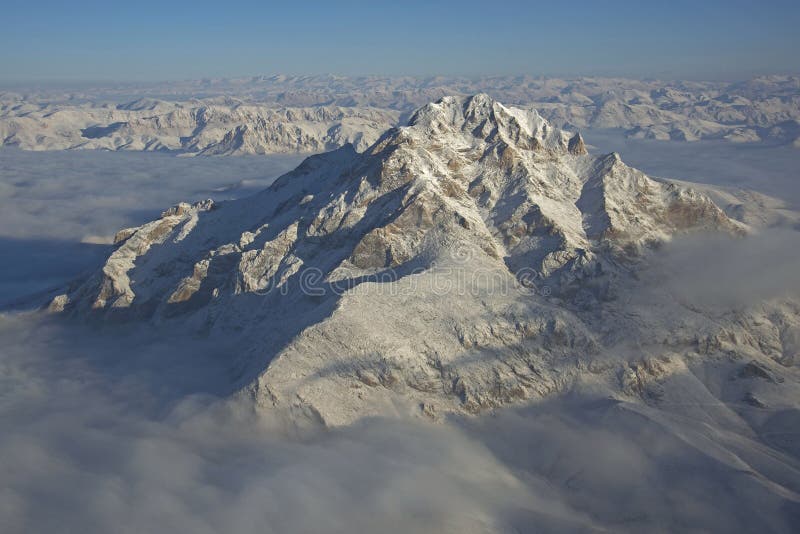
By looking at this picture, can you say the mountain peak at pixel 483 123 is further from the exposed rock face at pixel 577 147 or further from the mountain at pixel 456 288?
the exposed rock face at pixel 577 147

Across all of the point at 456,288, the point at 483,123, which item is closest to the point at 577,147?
the point at 483,123

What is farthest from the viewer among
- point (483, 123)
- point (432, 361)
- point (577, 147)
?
point (577, 147)

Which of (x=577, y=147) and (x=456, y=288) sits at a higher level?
(x=577, y=147)

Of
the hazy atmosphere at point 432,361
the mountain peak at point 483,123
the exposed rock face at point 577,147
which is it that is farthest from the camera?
the exposed rock face at point 577,147

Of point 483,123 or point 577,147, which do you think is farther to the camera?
point 577,147

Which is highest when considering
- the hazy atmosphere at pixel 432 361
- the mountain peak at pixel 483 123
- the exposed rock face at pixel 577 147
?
the mountain peak at pixel 483 123

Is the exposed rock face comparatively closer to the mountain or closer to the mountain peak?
the mountain

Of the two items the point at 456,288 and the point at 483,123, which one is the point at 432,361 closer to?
the point at 456,288

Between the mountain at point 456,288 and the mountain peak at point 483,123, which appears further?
the mountain peak at point 483,123

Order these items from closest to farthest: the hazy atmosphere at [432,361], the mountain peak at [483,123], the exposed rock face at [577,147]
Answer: the hazy atmosphere at [432,361] < the mountain peak at [483,123] < the exposed rock face at [577,147]

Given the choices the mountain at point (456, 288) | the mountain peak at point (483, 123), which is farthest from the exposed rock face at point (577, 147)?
the mountain peak at point (483, 123)
